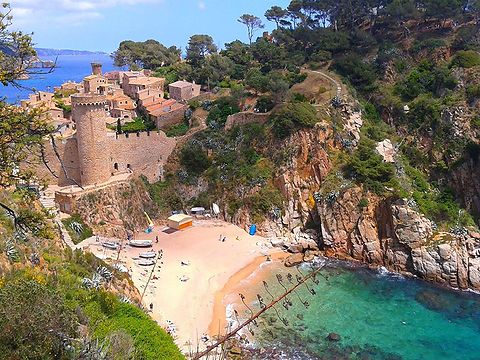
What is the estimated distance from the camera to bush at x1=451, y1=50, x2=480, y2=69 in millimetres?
42094

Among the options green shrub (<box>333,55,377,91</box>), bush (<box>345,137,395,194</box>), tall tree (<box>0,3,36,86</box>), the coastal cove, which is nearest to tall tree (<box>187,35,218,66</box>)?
green shrub (<box>333,55,377,91</box>)

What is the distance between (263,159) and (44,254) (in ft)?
80.6

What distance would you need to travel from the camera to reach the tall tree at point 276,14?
2574 inches

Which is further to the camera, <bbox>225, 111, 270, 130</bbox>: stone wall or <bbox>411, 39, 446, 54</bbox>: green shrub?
<bbox>411, 39, 446, 54</bbox>: green shrub

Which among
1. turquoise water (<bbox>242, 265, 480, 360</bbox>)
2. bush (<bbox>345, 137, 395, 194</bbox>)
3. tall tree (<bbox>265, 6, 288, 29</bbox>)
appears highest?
tall tree (<bbox>265, 6, 288, 29</bbox>)

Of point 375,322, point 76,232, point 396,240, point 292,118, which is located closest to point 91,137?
point 76,232

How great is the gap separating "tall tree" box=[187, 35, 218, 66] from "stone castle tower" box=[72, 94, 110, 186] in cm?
3072

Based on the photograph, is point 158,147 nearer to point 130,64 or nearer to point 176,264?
point 176,264

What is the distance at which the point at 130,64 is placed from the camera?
7031cm

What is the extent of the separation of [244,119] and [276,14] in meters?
30.0

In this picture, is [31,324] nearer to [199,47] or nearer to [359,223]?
[359,223]

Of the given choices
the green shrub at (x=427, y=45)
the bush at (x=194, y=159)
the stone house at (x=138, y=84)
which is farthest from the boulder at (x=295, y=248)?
the green shrub at (x=427, y=45)

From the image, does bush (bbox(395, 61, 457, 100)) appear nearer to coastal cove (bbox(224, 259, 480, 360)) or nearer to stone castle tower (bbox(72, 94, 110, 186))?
coastal cove (bbox(224, 259, 480, 360))

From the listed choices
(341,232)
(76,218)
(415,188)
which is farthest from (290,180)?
(76,218)
